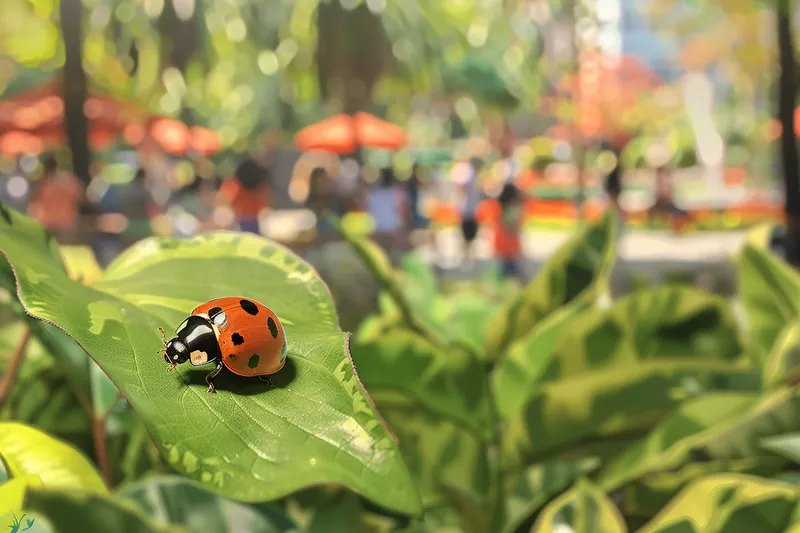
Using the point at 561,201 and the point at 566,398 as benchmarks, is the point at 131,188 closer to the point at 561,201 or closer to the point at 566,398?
the point at 566,398

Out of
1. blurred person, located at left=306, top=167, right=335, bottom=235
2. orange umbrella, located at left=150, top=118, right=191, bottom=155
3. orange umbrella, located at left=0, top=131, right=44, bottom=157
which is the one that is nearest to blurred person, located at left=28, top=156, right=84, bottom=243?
blurred person, located at left=306, top=167, right=335, bottom=235

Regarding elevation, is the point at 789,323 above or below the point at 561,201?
above

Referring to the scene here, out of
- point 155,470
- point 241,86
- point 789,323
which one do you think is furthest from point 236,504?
point 241,86

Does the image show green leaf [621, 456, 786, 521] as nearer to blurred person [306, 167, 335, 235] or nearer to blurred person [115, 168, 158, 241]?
blurred person [306, 167, 335, 235]

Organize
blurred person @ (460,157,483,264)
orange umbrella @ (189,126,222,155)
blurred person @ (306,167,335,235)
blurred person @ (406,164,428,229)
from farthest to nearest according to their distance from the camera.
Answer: orange umbrella @ (189,126,222,155), blurred person @ (406,164,428,229), blurred person @ (460,157,483,264), blurred person @ (306,167,335,235)

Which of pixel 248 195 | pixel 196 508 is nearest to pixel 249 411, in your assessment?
pixel 196 508

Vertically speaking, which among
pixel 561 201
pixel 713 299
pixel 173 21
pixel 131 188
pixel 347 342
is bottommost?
pixel 561 201

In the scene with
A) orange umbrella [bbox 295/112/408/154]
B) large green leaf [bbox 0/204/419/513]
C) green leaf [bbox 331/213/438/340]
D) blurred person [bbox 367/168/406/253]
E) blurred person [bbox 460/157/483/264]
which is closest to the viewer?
large green leaf [bbox 0/204/419/513]
